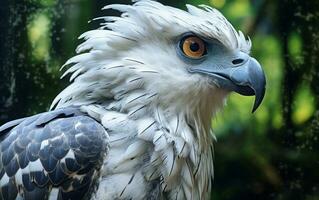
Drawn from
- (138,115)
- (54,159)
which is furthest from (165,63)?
(54,159)

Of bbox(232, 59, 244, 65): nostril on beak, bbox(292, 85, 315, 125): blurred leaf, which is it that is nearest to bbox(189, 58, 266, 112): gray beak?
bbox(232, 59, 244, 65): nostril on beak

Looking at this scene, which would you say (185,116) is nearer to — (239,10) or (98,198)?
(98,198)

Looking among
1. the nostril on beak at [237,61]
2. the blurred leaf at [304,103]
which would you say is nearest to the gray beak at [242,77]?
the nostril on beak at [237,61]

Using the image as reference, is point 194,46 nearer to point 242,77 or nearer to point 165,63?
point 165,63

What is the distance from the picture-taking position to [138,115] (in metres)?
2.86

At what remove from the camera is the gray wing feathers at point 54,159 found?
266 centimetres

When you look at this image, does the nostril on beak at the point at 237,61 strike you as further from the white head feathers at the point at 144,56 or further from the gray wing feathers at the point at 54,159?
the gray wing feathers at the point at 54,159

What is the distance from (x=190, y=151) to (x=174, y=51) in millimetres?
427

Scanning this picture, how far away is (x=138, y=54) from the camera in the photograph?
9.70 feet

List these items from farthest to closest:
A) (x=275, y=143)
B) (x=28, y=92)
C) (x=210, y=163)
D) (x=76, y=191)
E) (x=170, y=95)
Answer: (x=275, y=143) < (x=28, y=92) < (x=210, y=163) < (x=170, y=95) < (x=76, y=191)

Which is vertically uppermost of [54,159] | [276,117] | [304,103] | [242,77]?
[242,77]

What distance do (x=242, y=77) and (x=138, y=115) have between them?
455mm

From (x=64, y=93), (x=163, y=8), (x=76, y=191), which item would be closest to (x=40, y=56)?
(x=64, y=93)

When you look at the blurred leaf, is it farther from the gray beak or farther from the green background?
the gray beak
